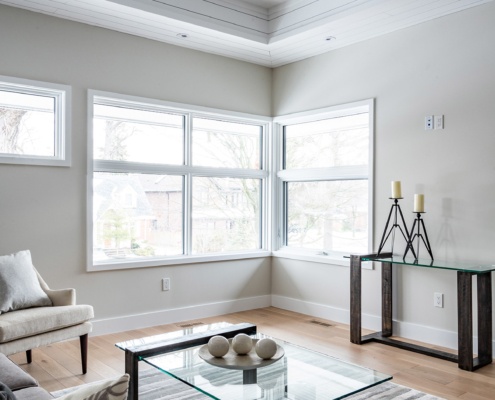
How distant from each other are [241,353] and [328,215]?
270 cm

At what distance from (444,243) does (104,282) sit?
2827mm

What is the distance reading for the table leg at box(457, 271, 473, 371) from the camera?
10.9ft

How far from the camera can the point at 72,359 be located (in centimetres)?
353

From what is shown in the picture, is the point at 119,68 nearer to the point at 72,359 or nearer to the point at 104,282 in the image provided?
the point at 104,282

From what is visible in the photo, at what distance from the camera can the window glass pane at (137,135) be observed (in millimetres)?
4281

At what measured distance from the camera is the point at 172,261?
15.1 feet

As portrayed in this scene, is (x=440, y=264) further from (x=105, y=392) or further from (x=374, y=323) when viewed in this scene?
(x=105, y=392)

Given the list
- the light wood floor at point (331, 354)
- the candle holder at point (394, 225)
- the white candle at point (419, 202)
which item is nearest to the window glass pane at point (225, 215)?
the light wood floor at point (331, 354)

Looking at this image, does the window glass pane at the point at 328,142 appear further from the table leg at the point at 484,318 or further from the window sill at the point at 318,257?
the table leg at the point at 484,318

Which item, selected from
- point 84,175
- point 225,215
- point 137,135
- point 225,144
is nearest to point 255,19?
point 225,144

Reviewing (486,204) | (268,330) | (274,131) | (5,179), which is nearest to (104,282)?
(5,179)

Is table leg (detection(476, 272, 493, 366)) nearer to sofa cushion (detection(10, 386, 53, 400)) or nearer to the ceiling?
the ceiling

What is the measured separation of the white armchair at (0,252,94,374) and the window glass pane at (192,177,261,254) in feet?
5.77

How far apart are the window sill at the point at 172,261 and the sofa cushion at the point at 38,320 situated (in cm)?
95
